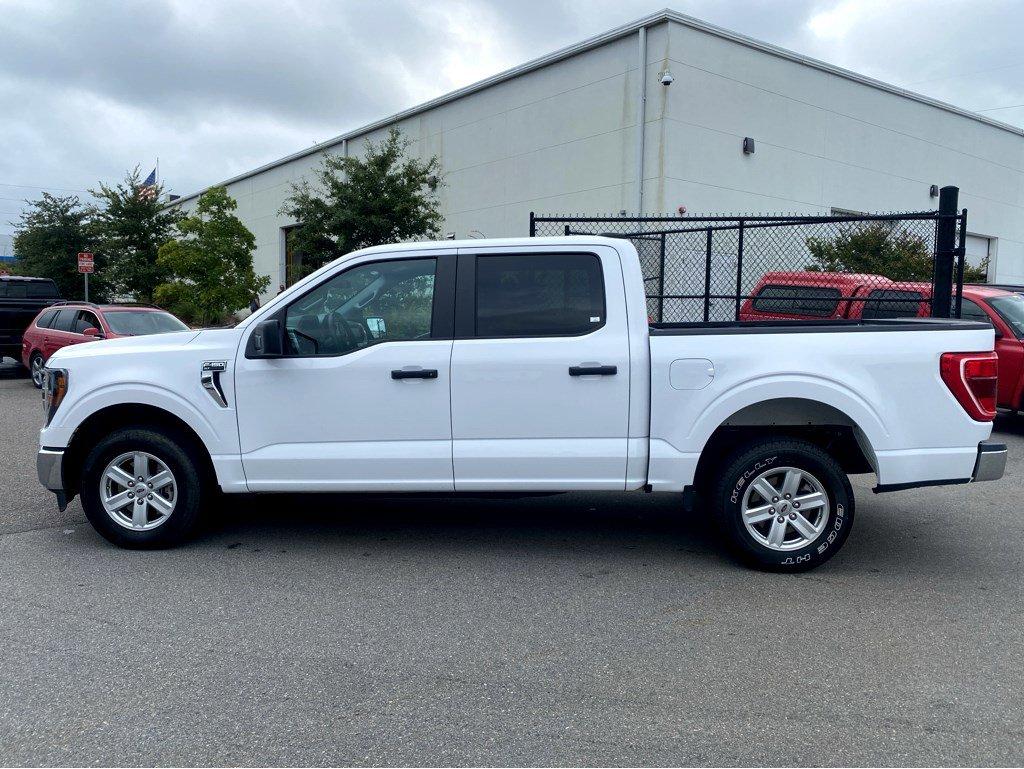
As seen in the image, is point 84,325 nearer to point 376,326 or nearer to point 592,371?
point 376,326

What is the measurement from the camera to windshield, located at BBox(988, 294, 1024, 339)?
10.7 m

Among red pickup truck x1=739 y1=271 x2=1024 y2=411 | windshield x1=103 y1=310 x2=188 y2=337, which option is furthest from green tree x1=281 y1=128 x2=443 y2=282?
red pickup truck x1=739 y1=271 x2=1024 y2=411

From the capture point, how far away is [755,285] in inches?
445

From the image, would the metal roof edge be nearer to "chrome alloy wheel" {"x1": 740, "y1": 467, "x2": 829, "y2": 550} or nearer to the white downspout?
the white downspout

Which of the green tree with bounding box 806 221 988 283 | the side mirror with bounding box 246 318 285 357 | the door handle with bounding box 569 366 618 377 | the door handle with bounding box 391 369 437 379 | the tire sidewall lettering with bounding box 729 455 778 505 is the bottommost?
the tire sidewall lettering with bounding box 729 455 778 505

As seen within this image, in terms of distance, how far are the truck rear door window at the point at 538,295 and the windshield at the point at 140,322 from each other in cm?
1006

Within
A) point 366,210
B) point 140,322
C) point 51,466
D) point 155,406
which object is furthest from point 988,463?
point 366,210

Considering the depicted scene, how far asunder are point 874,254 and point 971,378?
6681 millimetres

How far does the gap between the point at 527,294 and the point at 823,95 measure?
20733mm

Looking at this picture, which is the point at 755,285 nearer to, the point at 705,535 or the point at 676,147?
the point at 705,535

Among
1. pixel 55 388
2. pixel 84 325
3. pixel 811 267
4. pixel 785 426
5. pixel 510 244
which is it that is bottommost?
pixel 785 426

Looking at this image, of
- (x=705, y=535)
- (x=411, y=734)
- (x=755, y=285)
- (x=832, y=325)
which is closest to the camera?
(x=411, y=734)

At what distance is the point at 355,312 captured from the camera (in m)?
5.44

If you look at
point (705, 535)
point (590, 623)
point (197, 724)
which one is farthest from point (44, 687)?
point (705, 535)
